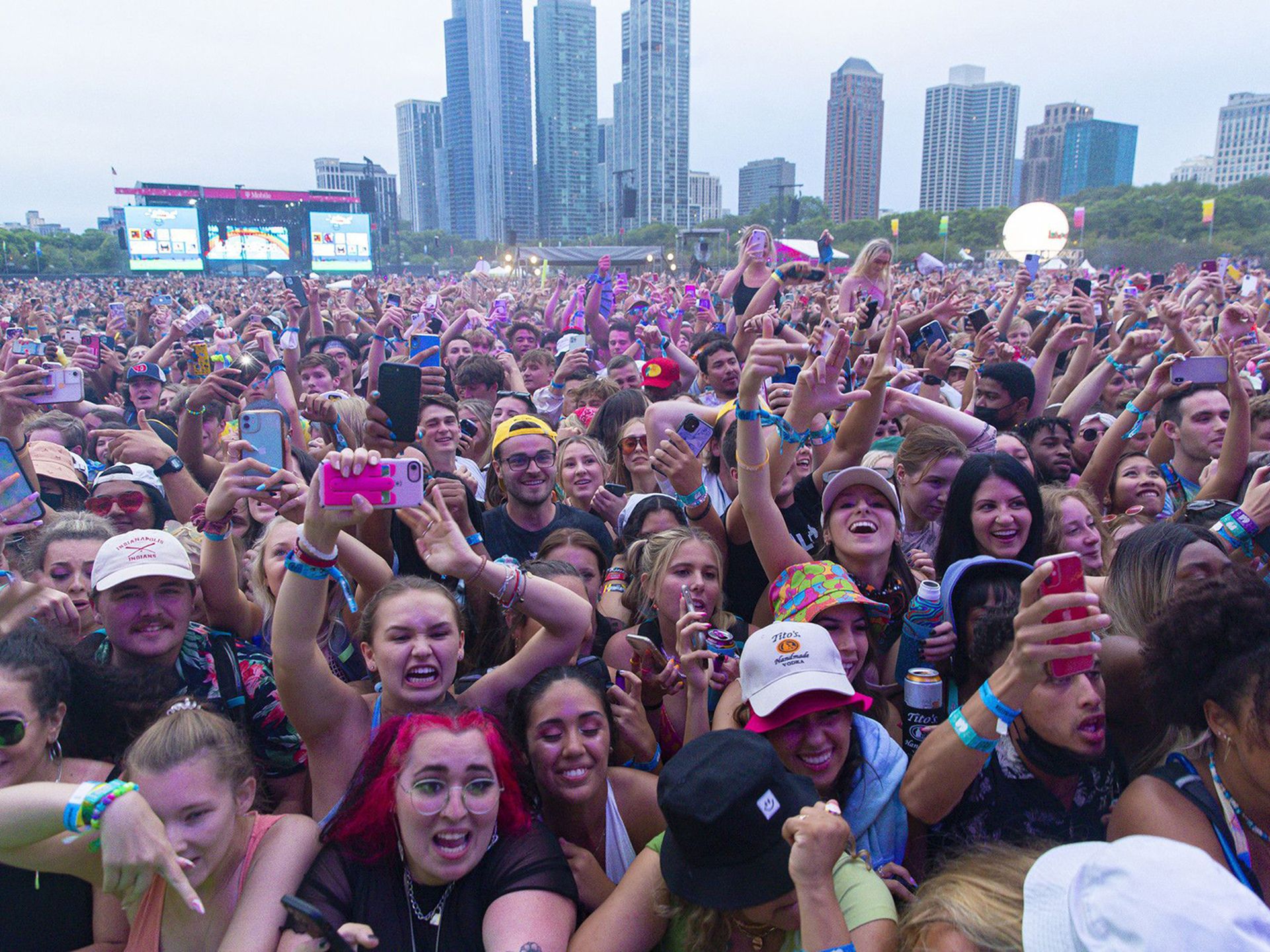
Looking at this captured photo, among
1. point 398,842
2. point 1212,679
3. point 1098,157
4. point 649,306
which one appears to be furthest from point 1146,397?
point 1098,157

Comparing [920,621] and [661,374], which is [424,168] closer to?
[661,374]

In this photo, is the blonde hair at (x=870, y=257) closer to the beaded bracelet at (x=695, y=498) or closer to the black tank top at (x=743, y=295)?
the black tank top at (x=743, y=295)

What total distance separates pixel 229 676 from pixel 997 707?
8.41ft

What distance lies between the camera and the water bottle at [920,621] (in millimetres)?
2705

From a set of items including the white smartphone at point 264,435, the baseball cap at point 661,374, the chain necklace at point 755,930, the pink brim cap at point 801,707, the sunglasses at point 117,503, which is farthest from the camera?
the baseball cap at point 661,374

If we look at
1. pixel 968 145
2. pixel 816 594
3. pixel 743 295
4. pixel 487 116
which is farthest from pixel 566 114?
pixel 816 594

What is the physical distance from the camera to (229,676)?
116 inches

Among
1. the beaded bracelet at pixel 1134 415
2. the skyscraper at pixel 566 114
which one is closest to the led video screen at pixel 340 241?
the beaded bracelet at pixel 1134 415

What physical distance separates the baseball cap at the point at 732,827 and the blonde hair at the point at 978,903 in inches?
11.8

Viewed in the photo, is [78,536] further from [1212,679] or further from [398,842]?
[1212,679]

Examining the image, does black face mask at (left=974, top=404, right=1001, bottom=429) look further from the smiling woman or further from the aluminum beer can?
Answer: the smiling woman

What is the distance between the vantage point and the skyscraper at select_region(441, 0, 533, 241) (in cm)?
15725

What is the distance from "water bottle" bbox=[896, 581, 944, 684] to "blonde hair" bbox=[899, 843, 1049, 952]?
0.97m

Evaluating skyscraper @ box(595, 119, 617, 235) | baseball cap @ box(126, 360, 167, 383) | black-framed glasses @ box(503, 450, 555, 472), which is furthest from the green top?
skyscraper @ box(595, 119, 617, 235)
